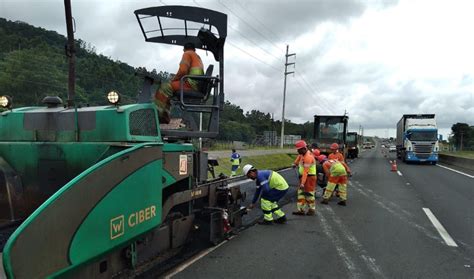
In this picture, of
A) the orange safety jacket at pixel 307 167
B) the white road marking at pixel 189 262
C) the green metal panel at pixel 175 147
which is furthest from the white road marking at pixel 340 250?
the green metal panel at pixel 175 147

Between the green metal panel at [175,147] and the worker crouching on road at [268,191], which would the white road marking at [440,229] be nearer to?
the worker crouching on road at [268,191]

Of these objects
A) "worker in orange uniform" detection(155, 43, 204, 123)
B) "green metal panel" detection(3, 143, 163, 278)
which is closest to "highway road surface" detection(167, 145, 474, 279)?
"green metal panel" detection(3, 143, 163, 278)

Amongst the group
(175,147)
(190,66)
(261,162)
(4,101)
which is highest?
(190,66)

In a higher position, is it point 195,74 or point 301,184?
point 195,74

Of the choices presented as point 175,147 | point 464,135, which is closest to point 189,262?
point 175,147

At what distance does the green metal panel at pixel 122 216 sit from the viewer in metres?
3.04

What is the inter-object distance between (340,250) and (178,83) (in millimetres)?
3402

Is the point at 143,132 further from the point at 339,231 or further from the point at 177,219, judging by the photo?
the point at 339,231

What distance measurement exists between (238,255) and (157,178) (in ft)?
7.23

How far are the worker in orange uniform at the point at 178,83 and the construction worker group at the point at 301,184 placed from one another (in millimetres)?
2818

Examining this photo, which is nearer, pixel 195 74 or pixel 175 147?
pixel 175 147

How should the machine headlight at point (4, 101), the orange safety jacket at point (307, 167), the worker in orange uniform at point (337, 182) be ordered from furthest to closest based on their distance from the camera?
the worker in orange uniform at point (337, 182) → the orange safety jacket at point (307, 167) → the machine headlight at point (4, 101)

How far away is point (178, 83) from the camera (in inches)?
213

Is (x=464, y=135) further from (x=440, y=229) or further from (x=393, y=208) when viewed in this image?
(x=440, y=229)
